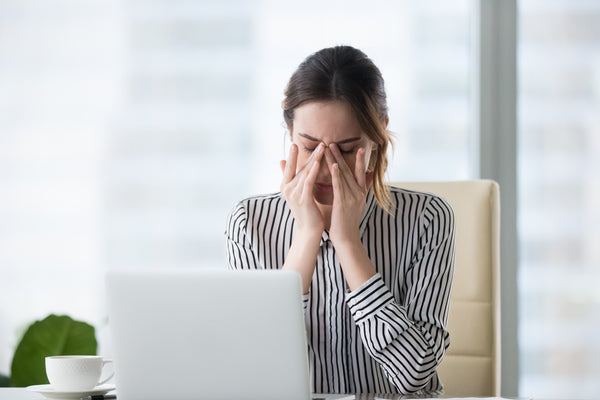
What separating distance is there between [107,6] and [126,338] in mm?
1989

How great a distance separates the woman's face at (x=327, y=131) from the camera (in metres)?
1.43

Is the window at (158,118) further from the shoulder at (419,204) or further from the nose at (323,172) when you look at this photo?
the nose at (323,172)

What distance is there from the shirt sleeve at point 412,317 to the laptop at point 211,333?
464 mm

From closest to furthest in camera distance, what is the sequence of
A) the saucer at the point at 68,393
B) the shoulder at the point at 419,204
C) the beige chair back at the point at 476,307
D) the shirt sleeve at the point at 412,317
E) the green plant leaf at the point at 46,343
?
the saucer at the point at 68,393
the shirt sleeve at the point at 412,317
the shoulder at the point at 419,204
the beige chair back at the point at 476,307
the green plant leaf at the point at 46,343

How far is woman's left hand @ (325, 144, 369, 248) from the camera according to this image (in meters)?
1.41

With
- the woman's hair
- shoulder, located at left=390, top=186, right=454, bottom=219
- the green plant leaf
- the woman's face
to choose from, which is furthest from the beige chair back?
the green plant leaf

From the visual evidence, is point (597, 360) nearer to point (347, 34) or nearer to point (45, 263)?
point (347, 34)

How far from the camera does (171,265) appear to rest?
8.42 ft

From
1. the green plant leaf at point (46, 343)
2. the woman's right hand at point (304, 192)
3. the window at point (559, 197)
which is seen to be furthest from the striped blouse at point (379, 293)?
the window at point (559, 197)

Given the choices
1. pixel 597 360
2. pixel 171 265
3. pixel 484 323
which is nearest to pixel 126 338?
pixel 484 323

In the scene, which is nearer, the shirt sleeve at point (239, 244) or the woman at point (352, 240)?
the woman at point (352, 240)

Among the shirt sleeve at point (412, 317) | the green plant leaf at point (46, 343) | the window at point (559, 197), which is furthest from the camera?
the window at point (559, 197)

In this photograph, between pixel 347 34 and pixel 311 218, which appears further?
pixel 347 34

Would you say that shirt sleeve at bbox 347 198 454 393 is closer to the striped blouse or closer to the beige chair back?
the striped blouse
